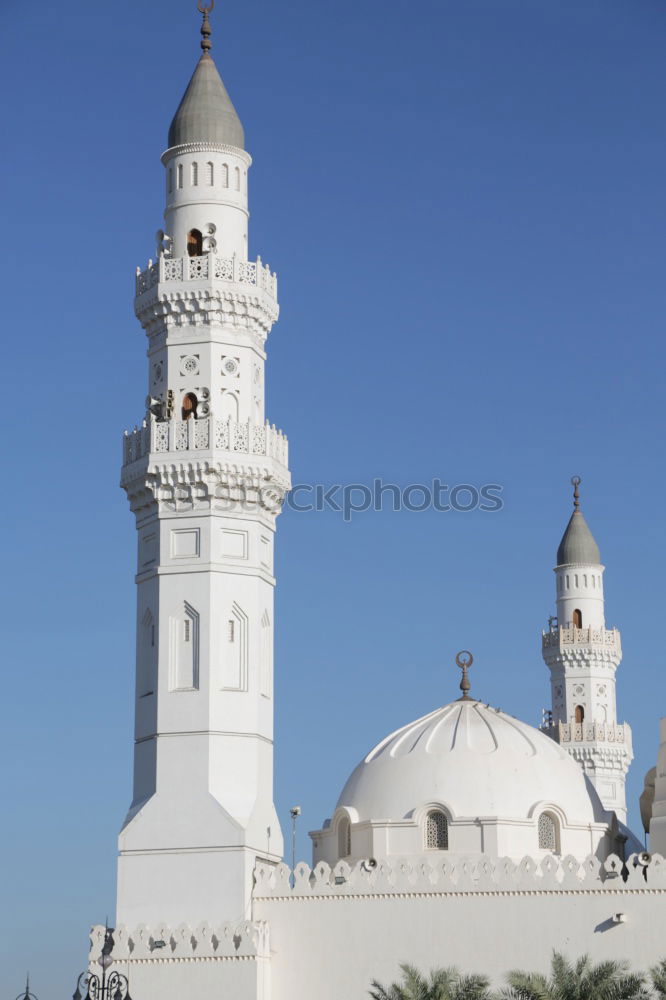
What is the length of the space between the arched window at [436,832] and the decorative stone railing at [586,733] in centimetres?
2523

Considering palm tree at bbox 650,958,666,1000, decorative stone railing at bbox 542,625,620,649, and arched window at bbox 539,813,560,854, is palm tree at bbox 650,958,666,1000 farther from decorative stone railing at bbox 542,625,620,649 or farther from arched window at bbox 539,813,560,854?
decorative stone railing at bbox 542,625,620,649

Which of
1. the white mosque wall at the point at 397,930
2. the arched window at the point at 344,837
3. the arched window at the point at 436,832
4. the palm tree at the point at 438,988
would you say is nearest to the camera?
the palm tree at the point at 438,988

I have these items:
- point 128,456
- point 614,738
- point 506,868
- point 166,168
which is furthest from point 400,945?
point 614,738

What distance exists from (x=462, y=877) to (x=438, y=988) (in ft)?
13.3

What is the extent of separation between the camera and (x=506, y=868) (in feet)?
104

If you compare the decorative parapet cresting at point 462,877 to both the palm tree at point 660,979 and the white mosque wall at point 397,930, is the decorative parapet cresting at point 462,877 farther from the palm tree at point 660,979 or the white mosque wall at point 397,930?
the palm tree at point 660,979

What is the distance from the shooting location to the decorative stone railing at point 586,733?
58562mm

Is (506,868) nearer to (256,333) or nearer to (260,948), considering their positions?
(260,948)

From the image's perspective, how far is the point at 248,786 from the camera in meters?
33.1

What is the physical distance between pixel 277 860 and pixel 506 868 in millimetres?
4631

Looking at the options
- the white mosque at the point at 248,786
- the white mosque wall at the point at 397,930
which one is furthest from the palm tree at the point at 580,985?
the white mosque at the point at 248,786

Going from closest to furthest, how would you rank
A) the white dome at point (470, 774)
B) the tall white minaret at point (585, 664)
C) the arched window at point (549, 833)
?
the white dome at point (470, 774) < the arched window at point (549, 833) < the tall white minaret at point (585, 664)

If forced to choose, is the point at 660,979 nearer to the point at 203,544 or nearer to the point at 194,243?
the point at 203,544

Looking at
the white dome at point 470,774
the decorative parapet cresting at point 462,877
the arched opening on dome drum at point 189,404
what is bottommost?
the decorative parapet cresting at point 462,877
